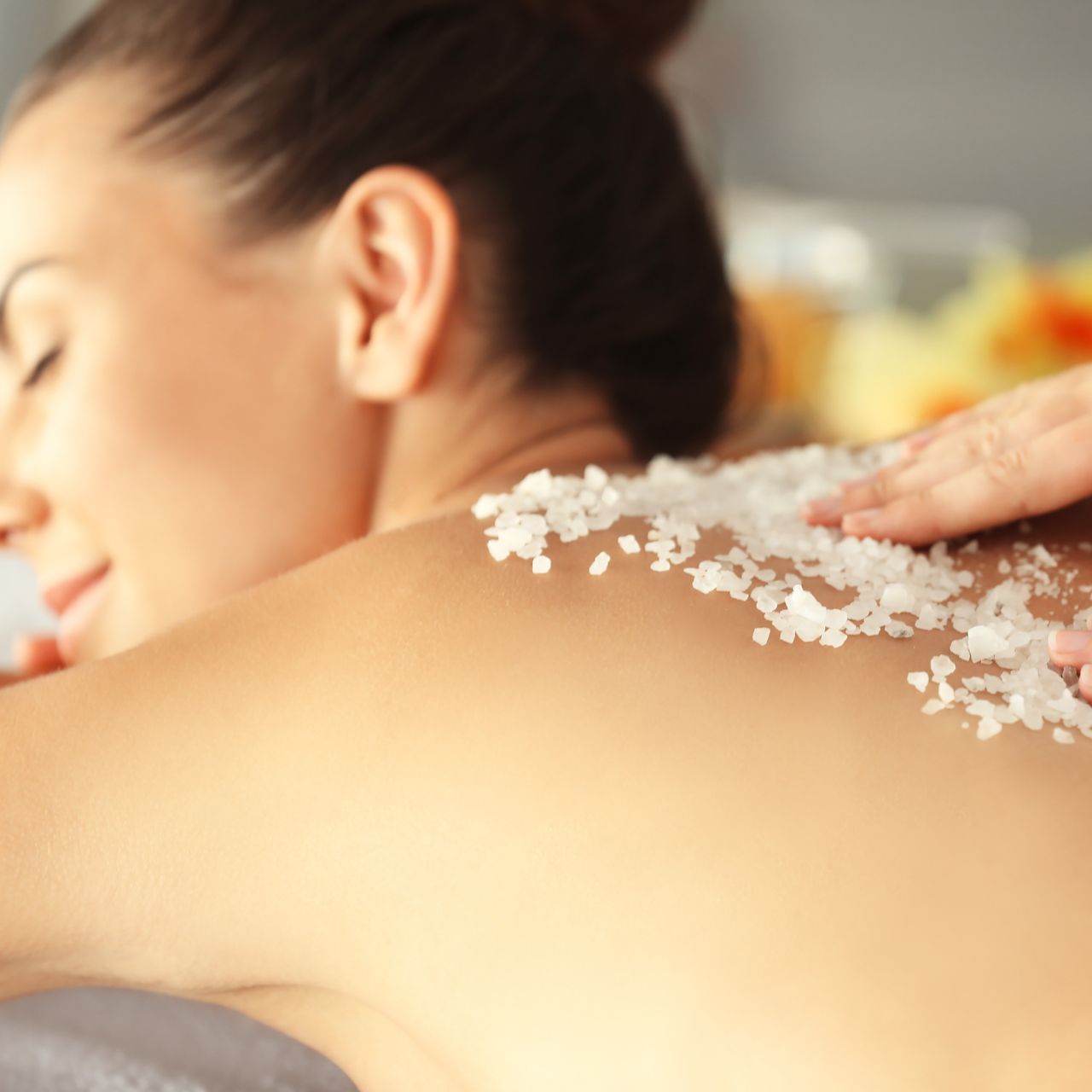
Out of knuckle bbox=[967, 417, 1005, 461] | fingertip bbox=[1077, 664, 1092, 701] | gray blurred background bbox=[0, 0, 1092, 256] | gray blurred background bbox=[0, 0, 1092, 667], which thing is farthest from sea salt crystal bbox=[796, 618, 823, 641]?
gray blurred background bbox=[0, 0, 1092, 256]

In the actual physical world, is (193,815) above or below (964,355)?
above

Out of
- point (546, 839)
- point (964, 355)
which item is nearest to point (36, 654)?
point (546, 839)

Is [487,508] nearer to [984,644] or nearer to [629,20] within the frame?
[984,644]

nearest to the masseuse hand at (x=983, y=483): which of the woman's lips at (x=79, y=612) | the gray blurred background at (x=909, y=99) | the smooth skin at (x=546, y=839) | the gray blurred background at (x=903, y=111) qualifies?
the smooth skin at (x=546, y=839)

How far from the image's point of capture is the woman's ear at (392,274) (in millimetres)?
815

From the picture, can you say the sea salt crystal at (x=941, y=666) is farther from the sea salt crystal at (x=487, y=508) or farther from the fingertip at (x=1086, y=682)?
the sea salt crystal at (x=487, y=508)

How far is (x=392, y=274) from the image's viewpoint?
83 centimetres

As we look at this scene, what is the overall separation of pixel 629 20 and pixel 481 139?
0.26m

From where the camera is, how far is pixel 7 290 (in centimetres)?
83

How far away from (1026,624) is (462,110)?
1.76 feet

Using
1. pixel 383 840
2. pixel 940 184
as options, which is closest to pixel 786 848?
pixel 383 840

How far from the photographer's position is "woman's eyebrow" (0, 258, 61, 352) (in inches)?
32.5

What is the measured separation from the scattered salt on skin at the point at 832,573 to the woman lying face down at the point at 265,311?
0.14m

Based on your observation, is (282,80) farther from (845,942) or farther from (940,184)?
(940,184)
